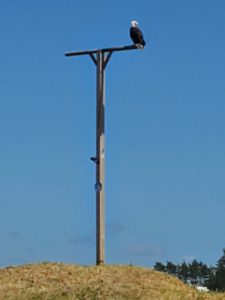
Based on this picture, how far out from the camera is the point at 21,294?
1688 centimetres

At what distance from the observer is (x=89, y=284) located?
1744 cm

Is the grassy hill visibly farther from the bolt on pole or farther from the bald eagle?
the bald eagle

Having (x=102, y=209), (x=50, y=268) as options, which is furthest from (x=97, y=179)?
(x=50, y=268)

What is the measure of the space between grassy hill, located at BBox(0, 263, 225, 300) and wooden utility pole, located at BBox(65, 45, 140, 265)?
0.90 meters

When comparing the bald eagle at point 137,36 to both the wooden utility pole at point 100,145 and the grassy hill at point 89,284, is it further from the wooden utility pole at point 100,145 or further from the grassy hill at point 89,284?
the grassy hill at point 89,284

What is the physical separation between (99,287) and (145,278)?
61.6 inches

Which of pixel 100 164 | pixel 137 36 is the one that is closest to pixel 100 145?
pixel 100 164

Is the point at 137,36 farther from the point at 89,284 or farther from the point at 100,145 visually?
the point at 89,284

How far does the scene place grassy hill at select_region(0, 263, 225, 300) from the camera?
1691 cm

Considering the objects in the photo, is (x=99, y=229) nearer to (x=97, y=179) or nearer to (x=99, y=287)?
(x=97, y=179)

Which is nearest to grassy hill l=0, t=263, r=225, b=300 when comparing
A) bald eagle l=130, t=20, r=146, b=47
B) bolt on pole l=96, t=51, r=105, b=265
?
bolt on pole l=96, t=51, r=105, b=265

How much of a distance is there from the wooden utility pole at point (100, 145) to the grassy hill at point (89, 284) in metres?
0.90

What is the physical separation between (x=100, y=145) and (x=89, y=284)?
12.2 ft

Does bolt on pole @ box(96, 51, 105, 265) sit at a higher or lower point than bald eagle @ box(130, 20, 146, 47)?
lower
